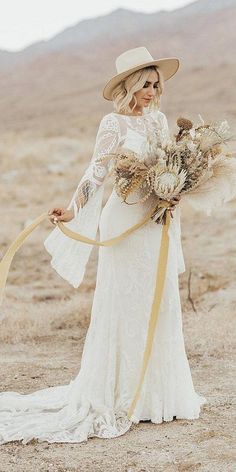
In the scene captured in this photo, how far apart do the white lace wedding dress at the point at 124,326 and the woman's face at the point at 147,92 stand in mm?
83

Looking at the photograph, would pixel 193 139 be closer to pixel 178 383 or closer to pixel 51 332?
pixel 178 383

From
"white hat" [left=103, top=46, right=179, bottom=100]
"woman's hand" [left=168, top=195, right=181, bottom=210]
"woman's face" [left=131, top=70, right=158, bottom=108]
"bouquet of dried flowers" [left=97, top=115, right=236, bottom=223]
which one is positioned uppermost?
"white hat" [left=103, top=46, right=179, bottom=100]

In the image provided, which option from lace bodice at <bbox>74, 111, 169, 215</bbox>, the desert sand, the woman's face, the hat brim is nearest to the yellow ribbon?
lace bodice at <bbox>74, 111, 169, 215</bbox>

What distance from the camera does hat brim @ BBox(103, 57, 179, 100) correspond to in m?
5.00

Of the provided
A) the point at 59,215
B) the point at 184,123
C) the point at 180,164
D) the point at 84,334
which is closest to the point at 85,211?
the point at 59,215

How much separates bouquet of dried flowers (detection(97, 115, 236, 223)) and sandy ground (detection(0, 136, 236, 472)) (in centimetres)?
148

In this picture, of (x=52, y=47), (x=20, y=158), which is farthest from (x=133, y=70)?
(x=52, y=47)

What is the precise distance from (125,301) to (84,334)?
127 inches

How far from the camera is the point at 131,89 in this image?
5.06m

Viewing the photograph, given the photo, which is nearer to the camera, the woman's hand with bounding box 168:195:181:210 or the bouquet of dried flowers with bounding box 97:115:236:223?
the bouquet of dried flowers with bounding box 97:115:236:223

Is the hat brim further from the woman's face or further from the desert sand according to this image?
the desert sand

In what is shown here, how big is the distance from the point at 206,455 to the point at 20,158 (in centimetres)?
2090

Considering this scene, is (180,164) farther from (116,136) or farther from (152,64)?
(152,64)

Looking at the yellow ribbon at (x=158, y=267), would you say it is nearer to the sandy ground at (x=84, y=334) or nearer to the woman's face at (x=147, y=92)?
the sandy ground at (x=84, y=334)
